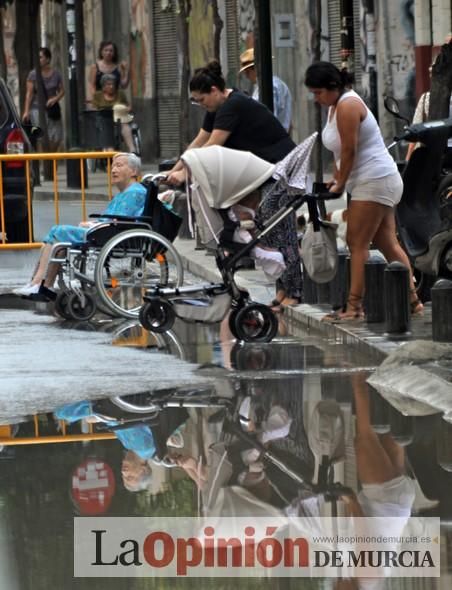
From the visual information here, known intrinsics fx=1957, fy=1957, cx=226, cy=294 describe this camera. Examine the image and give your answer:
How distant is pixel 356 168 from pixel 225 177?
0.91m

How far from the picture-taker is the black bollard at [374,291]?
40.4 feet

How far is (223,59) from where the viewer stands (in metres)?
35.8

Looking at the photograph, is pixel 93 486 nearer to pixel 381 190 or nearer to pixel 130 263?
pixel 381 190

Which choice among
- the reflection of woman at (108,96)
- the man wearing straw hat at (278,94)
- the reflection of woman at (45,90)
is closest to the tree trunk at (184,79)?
the reflection of woman at (108,96)

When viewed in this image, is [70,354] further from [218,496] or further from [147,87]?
[147,87]

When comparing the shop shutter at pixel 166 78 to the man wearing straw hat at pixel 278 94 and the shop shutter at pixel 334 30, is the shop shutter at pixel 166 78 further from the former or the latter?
the man wearing straw hat at pixel 278 94

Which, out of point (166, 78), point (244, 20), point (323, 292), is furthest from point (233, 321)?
point (166, 78)

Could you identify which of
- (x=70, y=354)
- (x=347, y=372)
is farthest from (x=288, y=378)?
(x=70, y=354)

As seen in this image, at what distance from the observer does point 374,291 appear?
1235cm

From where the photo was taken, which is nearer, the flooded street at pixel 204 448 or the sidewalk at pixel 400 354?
the flooded street at pixel 204 448

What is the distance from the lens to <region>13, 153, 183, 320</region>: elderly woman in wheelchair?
13.8 m

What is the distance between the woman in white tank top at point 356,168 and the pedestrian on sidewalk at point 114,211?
2.01 metres

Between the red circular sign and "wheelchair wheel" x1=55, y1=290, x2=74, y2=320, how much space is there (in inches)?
227

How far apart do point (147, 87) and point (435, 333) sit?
97.2 ft
